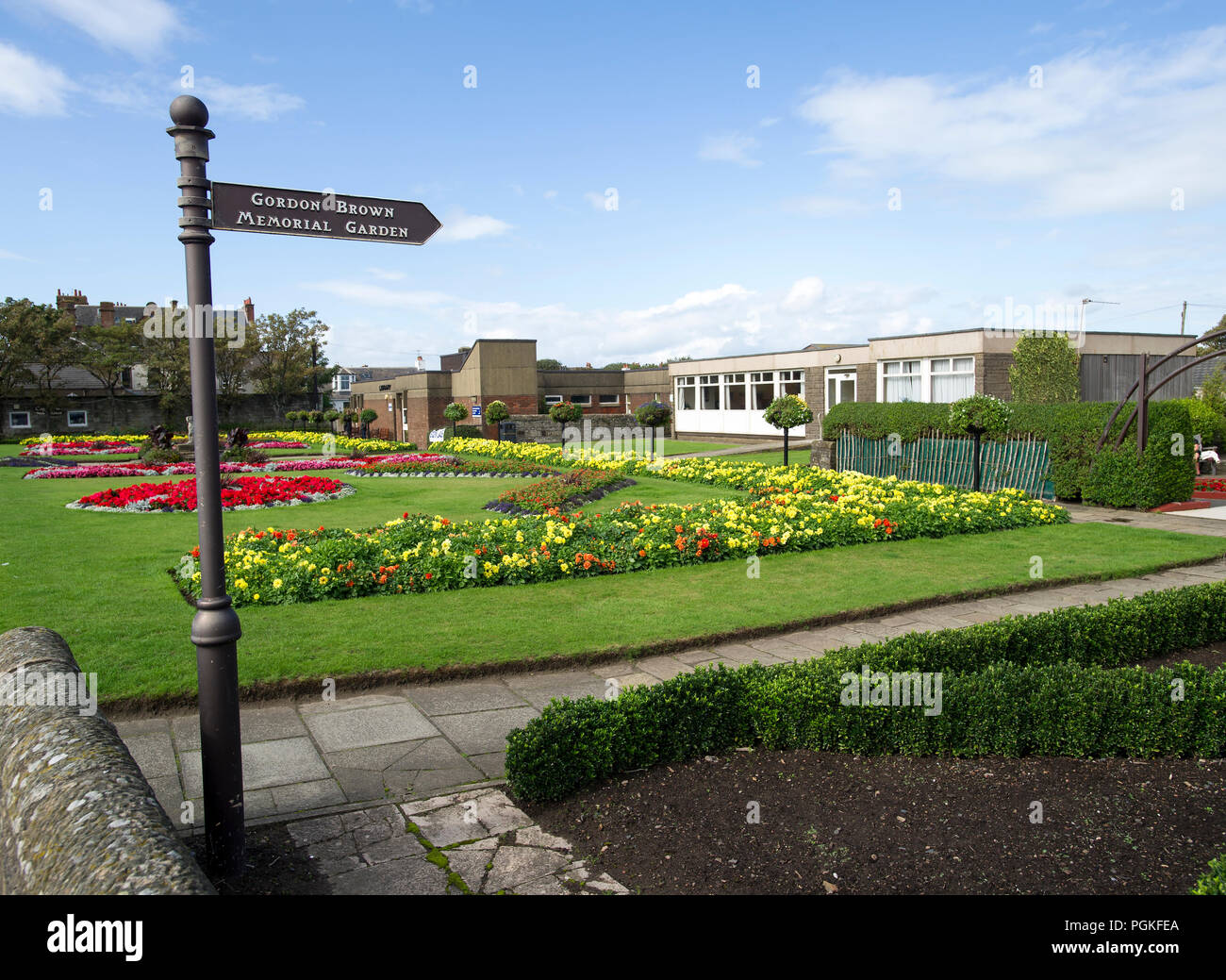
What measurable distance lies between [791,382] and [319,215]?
3114cm

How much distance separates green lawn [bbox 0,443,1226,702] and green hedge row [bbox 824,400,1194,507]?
2.67 meters

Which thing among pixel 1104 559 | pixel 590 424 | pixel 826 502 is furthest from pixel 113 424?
pixel 1104 559

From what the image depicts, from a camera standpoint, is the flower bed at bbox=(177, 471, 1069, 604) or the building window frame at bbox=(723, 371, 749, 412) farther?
the building window frame at bbox=(723, 371, 749, 412)

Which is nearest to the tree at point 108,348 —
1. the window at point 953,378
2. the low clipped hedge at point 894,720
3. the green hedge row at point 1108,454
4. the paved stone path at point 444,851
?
the window at point 953,378

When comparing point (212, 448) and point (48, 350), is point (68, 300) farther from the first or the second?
point (212, 448)

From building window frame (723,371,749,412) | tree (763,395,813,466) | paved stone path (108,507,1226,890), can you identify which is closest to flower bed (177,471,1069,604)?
paved stone path (108,507,1226,890)

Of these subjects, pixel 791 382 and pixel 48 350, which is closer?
pixel 791 382

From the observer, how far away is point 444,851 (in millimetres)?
3959

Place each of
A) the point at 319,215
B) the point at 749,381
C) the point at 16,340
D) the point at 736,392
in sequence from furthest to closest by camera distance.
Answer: the point at 16,340 → the point at 736,392 → the point at 749,381 → the point at 319,215

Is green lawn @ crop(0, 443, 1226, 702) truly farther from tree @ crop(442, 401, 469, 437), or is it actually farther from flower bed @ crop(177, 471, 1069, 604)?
tree @ crop(442, 401, 469, 437)

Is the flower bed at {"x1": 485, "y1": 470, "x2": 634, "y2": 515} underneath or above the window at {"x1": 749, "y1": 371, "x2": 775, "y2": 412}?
underneath

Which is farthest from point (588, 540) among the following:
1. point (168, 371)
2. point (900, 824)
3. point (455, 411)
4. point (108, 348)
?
point (108, 348)

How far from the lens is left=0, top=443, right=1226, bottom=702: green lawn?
268 inches

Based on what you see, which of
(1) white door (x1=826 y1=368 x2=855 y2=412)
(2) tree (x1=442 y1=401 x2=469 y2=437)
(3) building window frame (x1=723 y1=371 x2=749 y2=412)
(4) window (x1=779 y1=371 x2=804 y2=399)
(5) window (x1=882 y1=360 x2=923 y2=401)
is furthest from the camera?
(2) tree (x1=442 y1=401 x2=469 y2=437)
